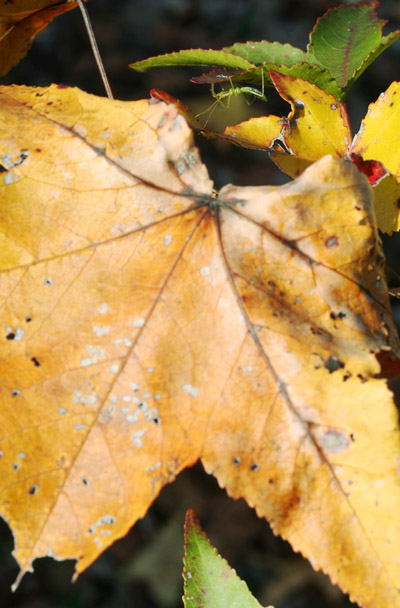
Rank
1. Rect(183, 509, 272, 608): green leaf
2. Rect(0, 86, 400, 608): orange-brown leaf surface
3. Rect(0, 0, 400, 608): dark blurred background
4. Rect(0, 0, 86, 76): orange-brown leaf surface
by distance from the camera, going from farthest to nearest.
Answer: Rect(0, 0, 400, 608): dark blurred background → Rect(0, 0, 86, 76): orange-brown leaf surface → Rect(183, 509, 272, 608): green leaf → Rect(0, 86, 400, 608): orange-brown leaf surface

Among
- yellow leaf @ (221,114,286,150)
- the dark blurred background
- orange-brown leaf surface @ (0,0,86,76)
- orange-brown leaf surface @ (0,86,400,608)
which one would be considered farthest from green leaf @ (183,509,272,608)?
the dark blurred background

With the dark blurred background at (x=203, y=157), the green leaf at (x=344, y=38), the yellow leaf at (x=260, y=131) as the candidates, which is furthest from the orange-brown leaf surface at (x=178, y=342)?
the dark blurred background at (x=203, y=157)

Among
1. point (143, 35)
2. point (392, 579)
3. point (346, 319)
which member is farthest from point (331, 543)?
point (143, 35)

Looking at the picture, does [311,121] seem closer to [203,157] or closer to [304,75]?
[304,75]

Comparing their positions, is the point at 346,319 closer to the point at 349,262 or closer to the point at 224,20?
the point at 349,262

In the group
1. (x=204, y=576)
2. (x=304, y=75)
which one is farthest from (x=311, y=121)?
(x=204, y=576)

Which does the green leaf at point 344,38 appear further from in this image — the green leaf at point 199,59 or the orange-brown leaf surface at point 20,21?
the orange-brown leaf surface at point 20,21

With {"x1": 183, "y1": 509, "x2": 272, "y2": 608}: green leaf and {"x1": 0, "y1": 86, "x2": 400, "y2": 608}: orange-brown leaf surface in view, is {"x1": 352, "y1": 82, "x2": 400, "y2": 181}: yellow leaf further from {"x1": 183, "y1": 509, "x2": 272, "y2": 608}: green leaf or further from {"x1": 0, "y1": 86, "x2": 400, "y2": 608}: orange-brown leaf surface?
{"x1": 183, "y1": 509, "x2": 272, "y2": 608}: green leaf
